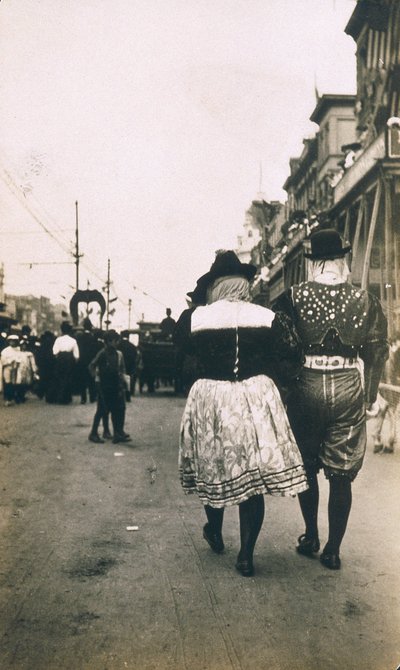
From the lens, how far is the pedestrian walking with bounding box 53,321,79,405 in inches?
674

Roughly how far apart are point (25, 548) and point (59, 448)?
5096 mm

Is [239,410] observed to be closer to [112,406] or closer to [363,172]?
[112,406]

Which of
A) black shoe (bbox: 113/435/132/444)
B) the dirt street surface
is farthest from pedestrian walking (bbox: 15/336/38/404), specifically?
the dirt street surface

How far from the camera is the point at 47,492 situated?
686cm

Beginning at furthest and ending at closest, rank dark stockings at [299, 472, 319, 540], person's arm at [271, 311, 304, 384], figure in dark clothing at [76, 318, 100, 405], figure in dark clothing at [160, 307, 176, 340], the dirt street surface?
1. figure in dark clothing at [76, 318, 100, 405]
2. figure in dark clothing at [160, 307, 176, 340]
3. dark stockings at [299, 472, 319, 540]
4. person's arm at [271, 311, 304, 384]
5. the dirt street surface

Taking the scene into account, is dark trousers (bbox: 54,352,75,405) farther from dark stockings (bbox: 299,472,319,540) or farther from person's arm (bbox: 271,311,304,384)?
person's arm (bbox: 271,311,304,384)

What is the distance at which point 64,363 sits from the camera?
17125 millimetres

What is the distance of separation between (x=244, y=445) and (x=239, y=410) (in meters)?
0.20

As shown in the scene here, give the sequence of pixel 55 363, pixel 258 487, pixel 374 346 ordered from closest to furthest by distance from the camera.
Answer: pixel 258 487 < pixel 374 346 < pixel 55 363

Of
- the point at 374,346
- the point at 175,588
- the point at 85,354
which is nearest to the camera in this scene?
the point at 175,588

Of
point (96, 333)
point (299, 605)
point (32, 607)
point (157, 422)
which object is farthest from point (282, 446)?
point (96, 333)

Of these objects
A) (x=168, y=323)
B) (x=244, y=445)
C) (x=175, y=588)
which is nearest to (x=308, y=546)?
(x=244, y=445)

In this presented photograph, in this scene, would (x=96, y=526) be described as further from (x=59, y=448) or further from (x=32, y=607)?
(x=59, y=448)

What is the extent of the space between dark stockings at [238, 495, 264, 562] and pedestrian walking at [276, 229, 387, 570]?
1.31 feet
